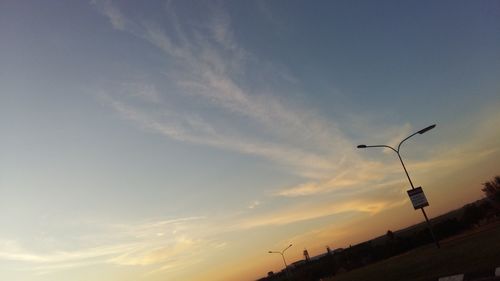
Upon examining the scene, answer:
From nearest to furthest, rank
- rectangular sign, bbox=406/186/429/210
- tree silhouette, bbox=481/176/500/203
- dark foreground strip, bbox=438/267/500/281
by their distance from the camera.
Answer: dark foreground strip, bbox=438/267/500/281
rectangular sign, bbox=406/186/429/210
tree silhouette, bbox=481/176/500/203

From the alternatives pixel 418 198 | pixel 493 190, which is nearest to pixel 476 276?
pixel 418 198

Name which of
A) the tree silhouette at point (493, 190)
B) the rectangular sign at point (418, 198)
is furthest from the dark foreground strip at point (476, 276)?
the tree silhouette at point (493, 190)

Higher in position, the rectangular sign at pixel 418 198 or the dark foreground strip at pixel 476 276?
the rectangular sign at pixel 418 198

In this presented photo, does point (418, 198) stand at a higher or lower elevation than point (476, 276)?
higher

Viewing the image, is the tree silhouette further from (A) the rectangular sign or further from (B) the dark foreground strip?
(B) the dark foreground strip

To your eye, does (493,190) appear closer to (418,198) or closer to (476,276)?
(418,198)

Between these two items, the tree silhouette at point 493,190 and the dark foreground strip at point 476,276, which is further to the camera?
the tree silhouette at point 493,190

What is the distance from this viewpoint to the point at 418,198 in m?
35.6

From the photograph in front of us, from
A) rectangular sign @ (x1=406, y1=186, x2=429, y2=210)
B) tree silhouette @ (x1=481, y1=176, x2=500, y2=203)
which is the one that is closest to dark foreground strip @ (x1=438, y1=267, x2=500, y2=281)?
rectangular sign @ (x1=406, y1=186, x2=429, y2=210)

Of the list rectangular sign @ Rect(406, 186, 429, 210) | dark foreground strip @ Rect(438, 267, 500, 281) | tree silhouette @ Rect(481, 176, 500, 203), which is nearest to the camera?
dark foreground strip @ Rect(438, 267, 500, 281)

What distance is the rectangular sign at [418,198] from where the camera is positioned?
3541 cm

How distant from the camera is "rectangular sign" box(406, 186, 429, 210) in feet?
116

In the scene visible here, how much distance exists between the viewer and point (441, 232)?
63.6 metres

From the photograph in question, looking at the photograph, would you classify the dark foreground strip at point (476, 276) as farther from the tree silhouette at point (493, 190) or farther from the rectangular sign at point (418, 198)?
the tree silhouette at point (493, 190)
